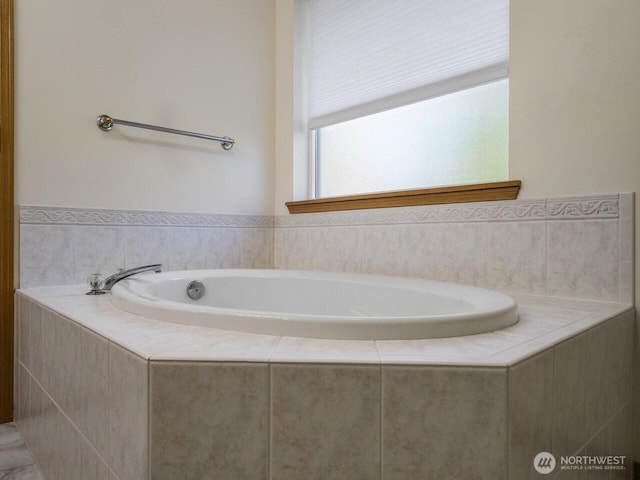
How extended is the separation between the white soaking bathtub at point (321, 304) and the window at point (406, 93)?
2.10 ft

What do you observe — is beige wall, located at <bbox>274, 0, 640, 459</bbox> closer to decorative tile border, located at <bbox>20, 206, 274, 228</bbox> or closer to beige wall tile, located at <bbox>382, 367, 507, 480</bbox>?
beige wall tile, located at <bbox>382, 367, 507, 480</bbox>

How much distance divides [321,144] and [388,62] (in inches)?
25.3

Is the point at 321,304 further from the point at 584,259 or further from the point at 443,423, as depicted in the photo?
the point at 443,423

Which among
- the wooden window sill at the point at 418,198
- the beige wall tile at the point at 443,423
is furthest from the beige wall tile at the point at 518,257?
the beige wall tile at the point at 443,423

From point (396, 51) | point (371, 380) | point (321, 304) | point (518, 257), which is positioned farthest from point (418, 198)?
point (371, 380)

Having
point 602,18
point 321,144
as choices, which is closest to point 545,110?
point 602,18

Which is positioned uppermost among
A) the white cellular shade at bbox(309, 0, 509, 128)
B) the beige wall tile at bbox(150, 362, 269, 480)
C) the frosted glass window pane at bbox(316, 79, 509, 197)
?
the white cellular shade at bbox(309, 0, 509, 128)

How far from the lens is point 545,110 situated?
1.46m

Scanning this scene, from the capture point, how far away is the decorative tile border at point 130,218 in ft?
5.72

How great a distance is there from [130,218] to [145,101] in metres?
0.56

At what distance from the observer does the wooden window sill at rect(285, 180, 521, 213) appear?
1566mm

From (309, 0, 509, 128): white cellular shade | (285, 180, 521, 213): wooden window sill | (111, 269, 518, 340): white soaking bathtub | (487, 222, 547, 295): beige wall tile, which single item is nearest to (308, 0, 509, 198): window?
(309, 0, 509, 128): white cellular shade

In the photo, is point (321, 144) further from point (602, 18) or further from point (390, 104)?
point (602, 18)

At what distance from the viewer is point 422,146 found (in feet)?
6.56
